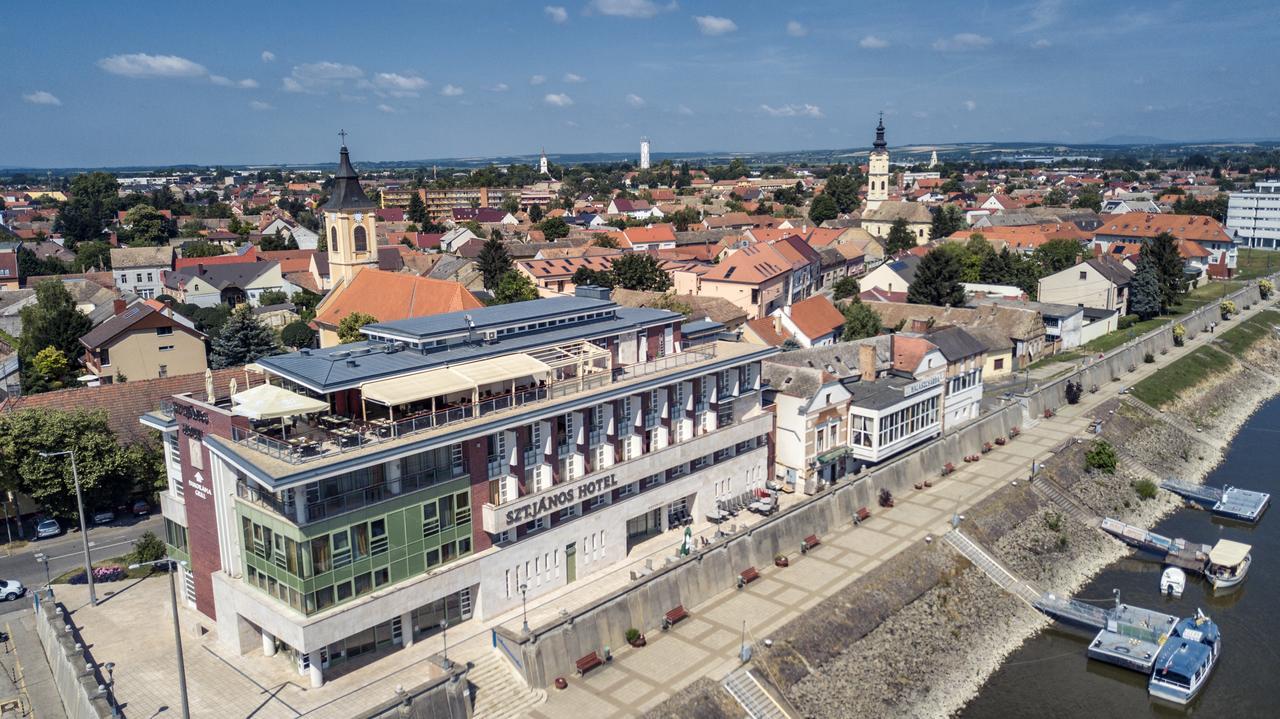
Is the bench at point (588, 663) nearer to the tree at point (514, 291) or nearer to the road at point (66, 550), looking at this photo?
the road at point (66, 550)

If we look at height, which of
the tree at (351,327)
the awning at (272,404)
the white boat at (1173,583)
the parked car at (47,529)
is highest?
the awning at (272,404)

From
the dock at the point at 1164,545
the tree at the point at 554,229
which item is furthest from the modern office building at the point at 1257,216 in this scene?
the dock at the point at 1164,545

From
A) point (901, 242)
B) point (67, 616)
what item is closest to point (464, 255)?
point (901, 242)

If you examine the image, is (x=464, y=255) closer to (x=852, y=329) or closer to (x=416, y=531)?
(x=852, y=329)

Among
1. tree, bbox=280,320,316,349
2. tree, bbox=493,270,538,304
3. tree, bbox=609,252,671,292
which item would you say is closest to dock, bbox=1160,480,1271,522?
tree, bbox=609,252,671,292

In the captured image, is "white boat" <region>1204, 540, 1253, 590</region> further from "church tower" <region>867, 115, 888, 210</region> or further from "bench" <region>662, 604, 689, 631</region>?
"church tower" <region>867, 115, 888, 210</region>

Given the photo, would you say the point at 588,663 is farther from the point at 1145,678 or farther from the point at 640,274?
the point at 640,274
